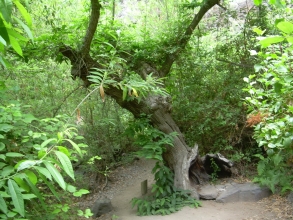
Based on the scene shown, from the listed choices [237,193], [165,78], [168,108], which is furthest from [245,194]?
[165,78]

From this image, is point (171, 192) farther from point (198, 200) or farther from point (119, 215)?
point (119, 215)

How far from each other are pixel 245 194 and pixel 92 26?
16.2 ft

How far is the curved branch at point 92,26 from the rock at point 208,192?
13.9ft

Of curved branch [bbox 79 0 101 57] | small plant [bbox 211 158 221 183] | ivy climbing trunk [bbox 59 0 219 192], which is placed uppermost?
curved branch [bbox 79 0 101 57]

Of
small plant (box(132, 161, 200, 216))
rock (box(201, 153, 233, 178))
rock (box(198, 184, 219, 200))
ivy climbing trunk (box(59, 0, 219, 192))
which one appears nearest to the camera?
small plant (box(132, 161, 200, 216))

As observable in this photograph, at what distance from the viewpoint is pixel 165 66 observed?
749 centimetres

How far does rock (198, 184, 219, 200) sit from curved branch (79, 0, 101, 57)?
422 centimetres

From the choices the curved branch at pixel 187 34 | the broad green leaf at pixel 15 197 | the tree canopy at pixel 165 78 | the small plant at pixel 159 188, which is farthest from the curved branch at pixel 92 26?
the broad green leaf at pixel 15 197

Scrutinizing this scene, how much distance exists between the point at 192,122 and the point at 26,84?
473 centimetres

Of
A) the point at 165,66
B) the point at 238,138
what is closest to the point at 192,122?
the point at 238,138

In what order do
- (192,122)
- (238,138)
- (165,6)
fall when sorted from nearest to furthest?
1. (238,138)
2. (192,122)
3. (165,6)

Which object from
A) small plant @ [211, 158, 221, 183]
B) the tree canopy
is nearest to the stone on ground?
the tree canopy

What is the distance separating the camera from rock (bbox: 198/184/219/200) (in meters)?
6.48

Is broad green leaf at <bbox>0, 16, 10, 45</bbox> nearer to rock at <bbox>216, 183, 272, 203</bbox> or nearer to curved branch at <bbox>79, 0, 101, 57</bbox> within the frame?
curved branch at <bbox>79, 0, 101, 57</bbox>
